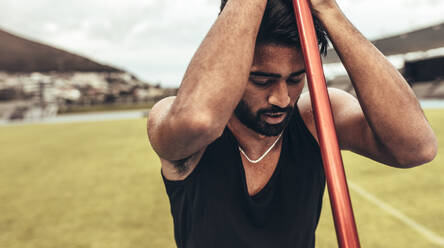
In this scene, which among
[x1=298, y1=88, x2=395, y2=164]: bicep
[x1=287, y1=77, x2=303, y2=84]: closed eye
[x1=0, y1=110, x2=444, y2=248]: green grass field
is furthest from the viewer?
[x1=0, y1=110, x2=444, y2=248]: green grass field

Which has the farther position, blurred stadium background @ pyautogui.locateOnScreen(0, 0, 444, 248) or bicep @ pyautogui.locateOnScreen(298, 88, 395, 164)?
blurred stadium background @ pyautogui.locateOnScreen(0, 0, 444, 248)

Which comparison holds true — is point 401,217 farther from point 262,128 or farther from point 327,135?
point 327,135

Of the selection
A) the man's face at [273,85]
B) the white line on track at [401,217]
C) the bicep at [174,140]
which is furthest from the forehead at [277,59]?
the white line on track at [401,217]

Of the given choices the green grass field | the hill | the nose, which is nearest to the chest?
the nose

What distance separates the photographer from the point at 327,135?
61 centimetres

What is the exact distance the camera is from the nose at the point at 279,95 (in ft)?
2.57

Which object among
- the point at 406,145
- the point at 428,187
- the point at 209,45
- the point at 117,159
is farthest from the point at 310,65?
the point at 117,159

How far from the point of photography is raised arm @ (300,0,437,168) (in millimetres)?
710

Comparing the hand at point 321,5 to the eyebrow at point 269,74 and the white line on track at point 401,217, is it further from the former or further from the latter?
the white line on track at point 401,217

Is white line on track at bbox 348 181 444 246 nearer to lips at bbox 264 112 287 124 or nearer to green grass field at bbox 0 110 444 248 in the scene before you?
green grass field at bbox 0 110 444 248

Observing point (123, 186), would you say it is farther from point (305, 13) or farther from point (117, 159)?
point (305, 13)

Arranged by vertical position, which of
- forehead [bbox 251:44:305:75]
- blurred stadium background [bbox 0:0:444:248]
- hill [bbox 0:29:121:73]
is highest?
hill [bbox 0:29:121:73]

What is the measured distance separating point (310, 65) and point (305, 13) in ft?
0.32

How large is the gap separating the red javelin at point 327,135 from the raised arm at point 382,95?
136mm
